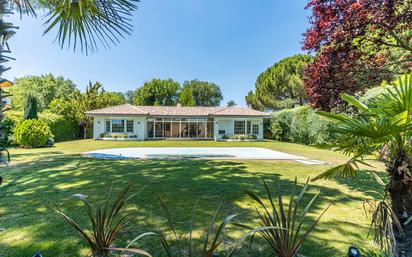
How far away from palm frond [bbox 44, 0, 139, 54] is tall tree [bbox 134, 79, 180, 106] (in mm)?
51773

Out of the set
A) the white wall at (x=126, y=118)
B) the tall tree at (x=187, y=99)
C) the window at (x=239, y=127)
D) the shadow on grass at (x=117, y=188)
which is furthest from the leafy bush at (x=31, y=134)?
the tall tree at (x=187, y=99)

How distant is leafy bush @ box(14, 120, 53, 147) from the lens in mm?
17688

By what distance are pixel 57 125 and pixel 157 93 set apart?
30.1 meters

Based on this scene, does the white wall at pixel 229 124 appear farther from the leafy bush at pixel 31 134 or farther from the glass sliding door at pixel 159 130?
the leafy bush at pixel 31 134

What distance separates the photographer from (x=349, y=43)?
254 inches

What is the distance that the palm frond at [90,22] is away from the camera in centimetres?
283

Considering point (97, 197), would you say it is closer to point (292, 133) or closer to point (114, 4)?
point (114, 4)

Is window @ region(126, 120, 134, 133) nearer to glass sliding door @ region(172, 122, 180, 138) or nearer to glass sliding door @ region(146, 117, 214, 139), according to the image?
glass sliding door @ region(146, 117, 214, 139)

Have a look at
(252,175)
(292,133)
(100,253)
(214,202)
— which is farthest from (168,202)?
(292,133)

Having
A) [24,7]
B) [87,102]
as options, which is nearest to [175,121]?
[87,102]

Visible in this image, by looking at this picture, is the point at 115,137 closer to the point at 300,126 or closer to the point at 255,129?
the point at 255,129

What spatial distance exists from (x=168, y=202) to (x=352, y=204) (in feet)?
14.9

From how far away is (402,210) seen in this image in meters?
2.31

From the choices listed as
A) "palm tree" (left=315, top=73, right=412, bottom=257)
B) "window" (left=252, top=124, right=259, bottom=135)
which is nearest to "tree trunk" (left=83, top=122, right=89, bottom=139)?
"window" (left=252, top=124, right=259, bottom=135)
